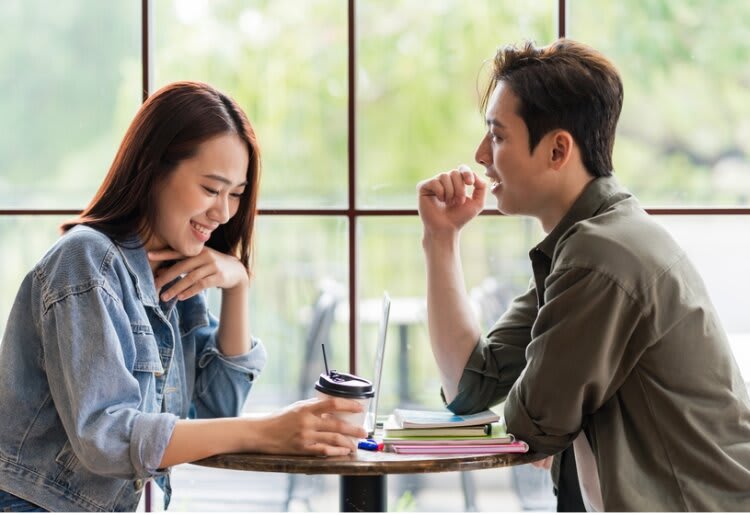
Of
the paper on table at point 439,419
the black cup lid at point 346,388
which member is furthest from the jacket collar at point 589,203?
the black cup lid at point 346,388

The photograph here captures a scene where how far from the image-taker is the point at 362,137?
276cm

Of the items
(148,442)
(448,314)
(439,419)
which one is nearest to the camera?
(148,442)

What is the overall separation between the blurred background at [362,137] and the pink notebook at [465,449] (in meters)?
0.88

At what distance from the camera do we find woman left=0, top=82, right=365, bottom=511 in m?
1.76

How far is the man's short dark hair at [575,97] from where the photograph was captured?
198 cm

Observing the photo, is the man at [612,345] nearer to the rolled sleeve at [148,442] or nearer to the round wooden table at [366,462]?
the round wooden table at [366,462]


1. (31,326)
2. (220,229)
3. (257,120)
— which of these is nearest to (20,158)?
(257,120)

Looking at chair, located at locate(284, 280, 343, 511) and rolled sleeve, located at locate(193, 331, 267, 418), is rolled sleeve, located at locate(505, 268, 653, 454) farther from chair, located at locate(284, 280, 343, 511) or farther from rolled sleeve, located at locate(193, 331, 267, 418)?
chair, located at locate(284, 280, 343, 511)

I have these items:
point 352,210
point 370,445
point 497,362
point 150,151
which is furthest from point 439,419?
point 352,210

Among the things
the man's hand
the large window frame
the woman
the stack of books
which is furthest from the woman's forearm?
the large window frame

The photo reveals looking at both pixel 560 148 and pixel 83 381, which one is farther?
pixel 560 148

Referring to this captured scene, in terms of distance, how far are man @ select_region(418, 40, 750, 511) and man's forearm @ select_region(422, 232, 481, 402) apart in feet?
0.93

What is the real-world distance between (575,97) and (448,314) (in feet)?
1.91

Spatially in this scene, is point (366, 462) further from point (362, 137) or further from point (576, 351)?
point (362, 137)
